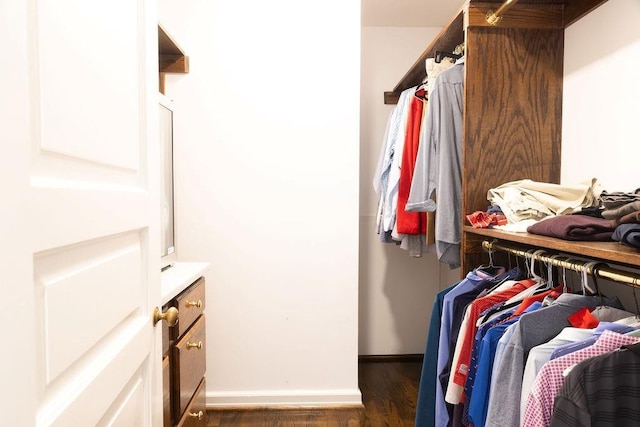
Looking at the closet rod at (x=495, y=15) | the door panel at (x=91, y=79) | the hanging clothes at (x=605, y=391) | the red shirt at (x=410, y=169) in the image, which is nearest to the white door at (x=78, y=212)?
the door panel at (x=91, y=79)

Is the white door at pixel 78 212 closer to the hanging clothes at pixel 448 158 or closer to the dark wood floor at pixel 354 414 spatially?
the hanging clothes at pixel 448 158

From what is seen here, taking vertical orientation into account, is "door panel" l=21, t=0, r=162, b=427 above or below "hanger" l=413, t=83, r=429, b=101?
below

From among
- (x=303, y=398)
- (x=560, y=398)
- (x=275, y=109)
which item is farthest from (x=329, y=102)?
(x=560, y=398)

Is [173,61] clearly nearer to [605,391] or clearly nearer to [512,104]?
[512,104]

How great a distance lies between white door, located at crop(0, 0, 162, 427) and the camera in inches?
16.4

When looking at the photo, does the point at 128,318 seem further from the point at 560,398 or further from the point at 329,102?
the point at 329,102

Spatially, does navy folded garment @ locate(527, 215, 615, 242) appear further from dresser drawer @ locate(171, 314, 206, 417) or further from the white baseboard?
the white baseboard

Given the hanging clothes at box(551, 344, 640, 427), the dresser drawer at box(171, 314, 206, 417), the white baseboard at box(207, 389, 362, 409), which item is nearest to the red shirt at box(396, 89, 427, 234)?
the white baseboard at box(207, 389, 362, 409)

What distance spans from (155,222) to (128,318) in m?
0.23

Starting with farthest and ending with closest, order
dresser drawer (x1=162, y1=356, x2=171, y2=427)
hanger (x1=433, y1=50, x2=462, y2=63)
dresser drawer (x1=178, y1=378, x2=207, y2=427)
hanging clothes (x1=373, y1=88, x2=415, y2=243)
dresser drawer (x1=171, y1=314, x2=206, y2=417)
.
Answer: hanging clothes (x1=373, y1=88, x2=415, y2=243) < hanger (x1=433, y1=50, x2=462, y2=63) < dresser drawer (x1=178, y1=378, x2=207, y2=427) < dresser drawer (x1=171, y1=314, x2=206, y2=417) < dresser drawer (x1=162, y1=356, x2=171, y2=427)

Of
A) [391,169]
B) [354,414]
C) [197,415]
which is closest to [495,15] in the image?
[391,169]

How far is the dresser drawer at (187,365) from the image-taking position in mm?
1232

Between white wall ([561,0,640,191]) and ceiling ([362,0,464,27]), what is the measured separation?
4.07ft

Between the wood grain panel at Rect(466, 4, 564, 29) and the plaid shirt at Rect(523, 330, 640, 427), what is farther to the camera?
the wood grain panel at Rect(466, 4, 564, 29)
